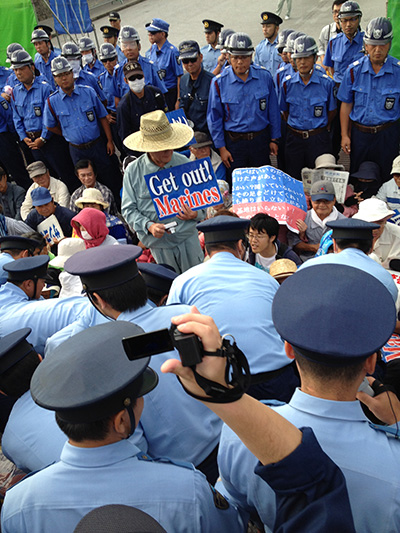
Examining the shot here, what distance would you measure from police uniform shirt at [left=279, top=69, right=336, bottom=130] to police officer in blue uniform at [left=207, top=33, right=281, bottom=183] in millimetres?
220

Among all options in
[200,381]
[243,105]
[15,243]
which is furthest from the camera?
[243,105]

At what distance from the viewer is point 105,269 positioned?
6.67 feet

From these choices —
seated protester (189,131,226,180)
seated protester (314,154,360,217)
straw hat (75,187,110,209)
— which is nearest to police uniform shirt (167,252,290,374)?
seated protester (314,154,360,217)

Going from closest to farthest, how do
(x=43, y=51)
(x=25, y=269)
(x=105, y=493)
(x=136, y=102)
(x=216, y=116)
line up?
(x=105, y=493) < (x=25, y=269) < (x=216, y=116) < (x=136, y=102) < (x=43, y=51)

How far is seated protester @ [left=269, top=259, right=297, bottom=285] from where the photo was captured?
3285mm

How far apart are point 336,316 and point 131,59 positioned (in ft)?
20.8

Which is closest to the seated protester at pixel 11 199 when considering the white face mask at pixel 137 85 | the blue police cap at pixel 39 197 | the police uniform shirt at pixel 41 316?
the blue police cap at pixel 39 197

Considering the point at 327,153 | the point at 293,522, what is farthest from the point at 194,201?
the point at 293,522

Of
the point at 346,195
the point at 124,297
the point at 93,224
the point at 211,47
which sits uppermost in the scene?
the point at 211,47

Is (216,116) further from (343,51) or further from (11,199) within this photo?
(11,199)

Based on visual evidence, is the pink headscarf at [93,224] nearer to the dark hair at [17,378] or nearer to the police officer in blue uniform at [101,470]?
the dark hair at [17,378]

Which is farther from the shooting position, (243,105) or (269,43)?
(269,43)

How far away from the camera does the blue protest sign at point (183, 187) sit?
368 centimetres

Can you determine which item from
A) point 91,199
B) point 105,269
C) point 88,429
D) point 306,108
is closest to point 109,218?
point 91,199
